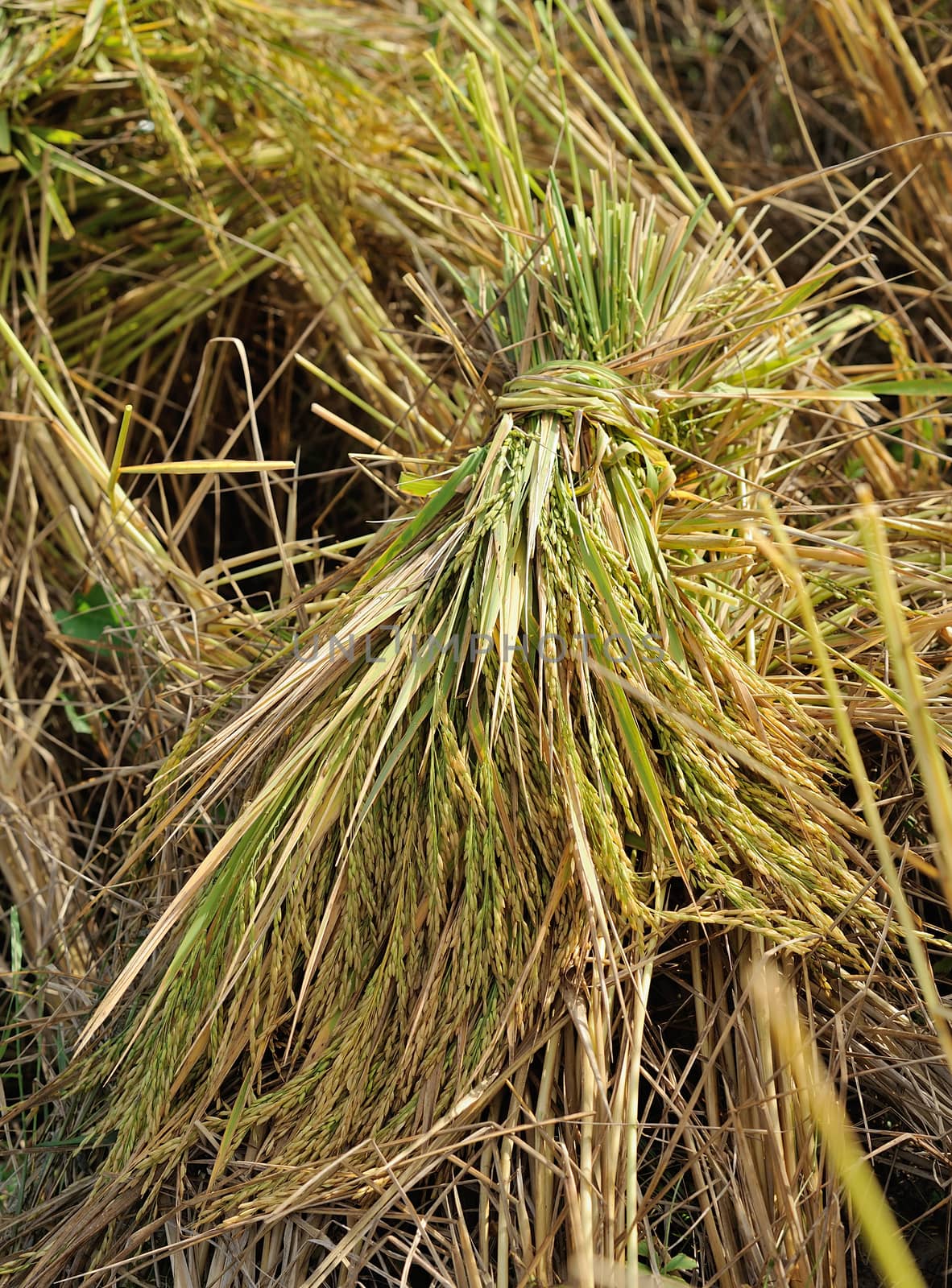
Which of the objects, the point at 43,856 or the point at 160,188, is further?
the point at 160,188

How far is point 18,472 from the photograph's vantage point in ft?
4.52

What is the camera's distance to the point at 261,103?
1499 mm

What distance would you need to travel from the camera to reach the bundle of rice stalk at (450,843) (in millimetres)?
772

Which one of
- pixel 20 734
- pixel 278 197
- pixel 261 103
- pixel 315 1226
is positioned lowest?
pixel 315 1226

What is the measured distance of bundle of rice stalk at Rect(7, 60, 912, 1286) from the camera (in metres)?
0.77

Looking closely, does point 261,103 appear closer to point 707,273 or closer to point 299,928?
point 707,273

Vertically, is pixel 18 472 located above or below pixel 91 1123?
above

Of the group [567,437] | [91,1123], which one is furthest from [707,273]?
[91,1123]

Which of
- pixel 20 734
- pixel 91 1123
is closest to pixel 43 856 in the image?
pixel 20 734

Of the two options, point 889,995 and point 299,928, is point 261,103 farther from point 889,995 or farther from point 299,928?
point 889,995

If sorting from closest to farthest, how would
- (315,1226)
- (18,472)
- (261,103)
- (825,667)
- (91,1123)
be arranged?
(825,667) < (315,1226) < (91,1123) < (18,472) < (261,103)

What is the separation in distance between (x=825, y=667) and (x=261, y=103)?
133cm

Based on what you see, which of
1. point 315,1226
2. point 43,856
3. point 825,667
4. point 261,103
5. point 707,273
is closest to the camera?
point 825,667

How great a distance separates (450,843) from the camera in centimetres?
78
